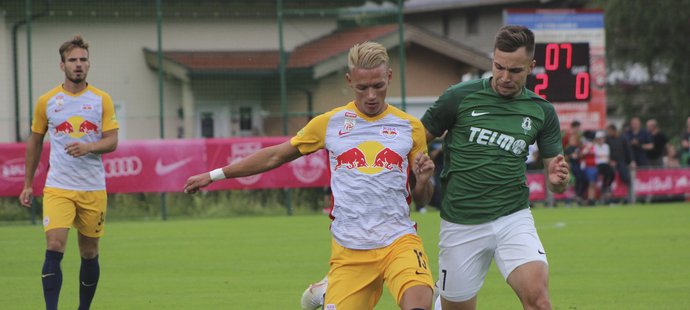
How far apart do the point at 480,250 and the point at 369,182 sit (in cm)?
98

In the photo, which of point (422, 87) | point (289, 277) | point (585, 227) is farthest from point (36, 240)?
point (422, 87)

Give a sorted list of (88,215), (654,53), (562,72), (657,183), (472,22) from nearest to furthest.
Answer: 1. (88,215)
2. (562,72)
3. (657,183)
4. (654,53)
5. (472,22)

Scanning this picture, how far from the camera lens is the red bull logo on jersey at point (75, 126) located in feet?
34.4

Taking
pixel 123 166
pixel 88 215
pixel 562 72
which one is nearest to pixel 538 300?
pixel 88 215

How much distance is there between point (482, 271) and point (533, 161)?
22359 mm

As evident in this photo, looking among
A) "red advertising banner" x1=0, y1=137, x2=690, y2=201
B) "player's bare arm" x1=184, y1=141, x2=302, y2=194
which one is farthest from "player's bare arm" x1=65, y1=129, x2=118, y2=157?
"red advertising banner" x1=0, y1=137, x2=690, y2=201

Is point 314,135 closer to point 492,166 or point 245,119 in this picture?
point 492,166

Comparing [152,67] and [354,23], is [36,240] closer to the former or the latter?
[152,67]

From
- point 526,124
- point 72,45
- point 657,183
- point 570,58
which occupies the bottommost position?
point 657,183

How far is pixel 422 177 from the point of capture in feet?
22.8

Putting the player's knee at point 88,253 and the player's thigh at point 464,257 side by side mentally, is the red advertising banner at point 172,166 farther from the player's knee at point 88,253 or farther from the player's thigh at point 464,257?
the player's thigh at point 464,257

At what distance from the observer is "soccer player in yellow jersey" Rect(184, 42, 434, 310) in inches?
277

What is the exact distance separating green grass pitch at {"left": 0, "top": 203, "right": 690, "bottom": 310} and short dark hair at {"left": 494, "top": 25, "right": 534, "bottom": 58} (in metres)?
4.04

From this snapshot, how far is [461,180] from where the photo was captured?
7754mm
